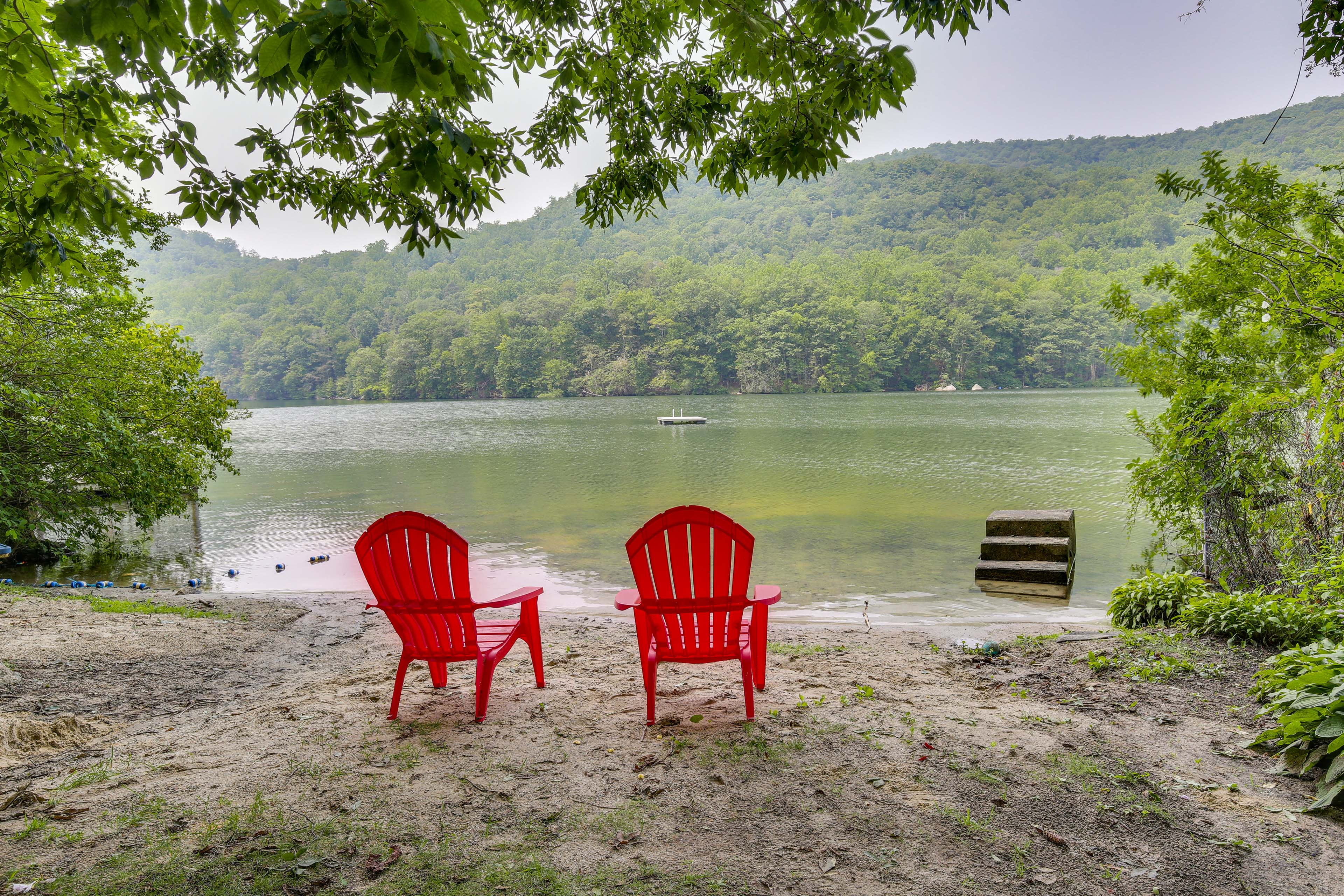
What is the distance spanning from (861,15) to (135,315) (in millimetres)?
10579

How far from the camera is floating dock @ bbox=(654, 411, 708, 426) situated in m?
37.7

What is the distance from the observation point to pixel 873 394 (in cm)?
7050

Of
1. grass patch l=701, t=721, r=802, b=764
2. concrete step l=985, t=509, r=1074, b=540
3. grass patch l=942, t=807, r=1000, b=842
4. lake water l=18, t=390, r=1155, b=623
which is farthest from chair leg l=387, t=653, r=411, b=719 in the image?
concrete step l=985, t=509, r=1074, b=540

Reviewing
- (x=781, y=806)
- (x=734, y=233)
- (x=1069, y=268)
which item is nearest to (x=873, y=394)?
(x=1069, y=268)

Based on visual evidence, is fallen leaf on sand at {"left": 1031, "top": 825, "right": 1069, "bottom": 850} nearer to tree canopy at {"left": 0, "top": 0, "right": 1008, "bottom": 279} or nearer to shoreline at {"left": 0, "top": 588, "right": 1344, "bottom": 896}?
shoreline at {"left": 0, "top": 588, "right": 1344, "bottom": 896}

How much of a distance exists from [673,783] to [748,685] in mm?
673

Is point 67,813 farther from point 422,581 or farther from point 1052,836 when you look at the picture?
point 1052,836

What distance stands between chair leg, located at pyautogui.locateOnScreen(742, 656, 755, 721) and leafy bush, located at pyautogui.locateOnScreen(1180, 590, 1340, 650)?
2898 mm

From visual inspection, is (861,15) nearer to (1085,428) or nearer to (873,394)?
(1085,428)

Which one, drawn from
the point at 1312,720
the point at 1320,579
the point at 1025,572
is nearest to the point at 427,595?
the point at 1312,720

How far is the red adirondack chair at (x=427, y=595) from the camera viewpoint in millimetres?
3148

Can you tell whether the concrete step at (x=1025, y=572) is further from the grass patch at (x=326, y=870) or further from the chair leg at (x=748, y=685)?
the grass patch at (x=326, y=870)

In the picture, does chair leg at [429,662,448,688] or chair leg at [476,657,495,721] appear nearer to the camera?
chair leg at [476,657,495,721]

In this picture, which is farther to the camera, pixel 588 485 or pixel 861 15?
pixel 588 485
